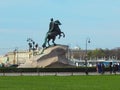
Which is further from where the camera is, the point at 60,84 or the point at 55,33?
the point at 55,33

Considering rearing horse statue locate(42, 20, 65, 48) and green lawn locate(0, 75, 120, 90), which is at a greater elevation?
rearing horse statue locate(42, 20, 65, 48)

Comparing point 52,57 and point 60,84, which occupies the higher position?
point 52,57

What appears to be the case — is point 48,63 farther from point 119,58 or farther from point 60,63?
point 119,58

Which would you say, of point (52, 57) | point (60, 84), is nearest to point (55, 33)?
point (52, 57)

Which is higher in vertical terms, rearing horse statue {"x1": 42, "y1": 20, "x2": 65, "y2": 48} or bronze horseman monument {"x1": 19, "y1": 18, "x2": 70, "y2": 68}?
rearing horse statue {"x1": 42, "y1": 20, "x2": 65, "y2": 48}

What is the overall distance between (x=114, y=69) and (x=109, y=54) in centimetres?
14417

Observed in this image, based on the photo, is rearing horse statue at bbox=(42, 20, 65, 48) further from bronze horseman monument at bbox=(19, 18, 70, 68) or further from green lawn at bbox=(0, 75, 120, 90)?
green lawn at bbox=(0, 75, 120, 90)

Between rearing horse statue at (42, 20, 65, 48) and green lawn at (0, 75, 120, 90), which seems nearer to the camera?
green lawn at (0, 75, 120, 90)

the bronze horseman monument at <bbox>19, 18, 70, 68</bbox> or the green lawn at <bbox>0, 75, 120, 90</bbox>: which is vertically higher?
the bronze horseman monument at <bbox>19, 18, 70, 68</bbox>

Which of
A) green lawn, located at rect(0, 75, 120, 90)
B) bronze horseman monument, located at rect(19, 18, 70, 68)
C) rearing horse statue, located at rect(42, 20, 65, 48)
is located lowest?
green lawn, located at rect(0, 75, 120, 90)

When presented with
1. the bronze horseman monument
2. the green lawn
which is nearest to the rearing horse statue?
Answer: the bronze horseman monument

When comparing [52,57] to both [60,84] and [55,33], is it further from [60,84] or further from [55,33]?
[60,84]

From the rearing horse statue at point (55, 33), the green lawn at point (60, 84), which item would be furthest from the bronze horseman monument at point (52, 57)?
the green lawn at point (60, 84)

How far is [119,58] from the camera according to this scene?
189625 mm
